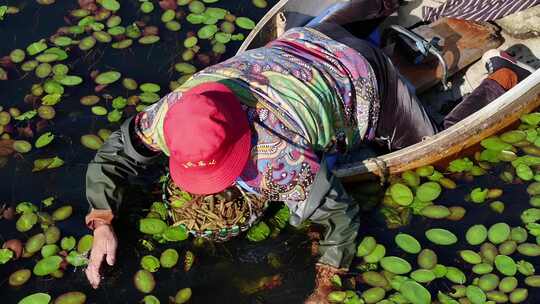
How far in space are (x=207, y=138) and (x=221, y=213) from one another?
816 mm

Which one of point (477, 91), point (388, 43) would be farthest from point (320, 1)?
point (477, 91)

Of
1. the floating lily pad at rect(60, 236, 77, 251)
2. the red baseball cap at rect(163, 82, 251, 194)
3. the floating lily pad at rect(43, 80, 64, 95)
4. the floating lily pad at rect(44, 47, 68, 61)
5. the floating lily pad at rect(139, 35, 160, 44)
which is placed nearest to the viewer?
the red baseball cap at rect(163, 82, 251, 194)

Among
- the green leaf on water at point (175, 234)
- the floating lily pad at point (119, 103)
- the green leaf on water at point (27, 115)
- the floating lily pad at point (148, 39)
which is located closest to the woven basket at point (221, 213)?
the green leaf on water at point (175, 234)

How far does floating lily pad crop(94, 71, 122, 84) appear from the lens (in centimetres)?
382

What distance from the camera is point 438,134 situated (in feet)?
10.2

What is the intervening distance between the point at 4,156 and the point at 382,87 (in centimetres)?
198

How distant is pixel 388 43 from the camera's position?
144 inches

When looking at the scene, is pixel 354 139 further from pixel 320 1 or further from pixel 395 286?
pixel 320 1

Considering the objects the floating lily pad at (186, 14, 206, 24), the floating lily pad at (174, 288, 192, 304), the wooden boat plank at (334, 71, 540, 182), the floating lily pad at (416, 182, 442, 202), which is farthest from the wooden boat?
the floating lily pad at (174, 288, 192, 304)

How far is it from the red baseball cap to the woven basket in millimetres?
481

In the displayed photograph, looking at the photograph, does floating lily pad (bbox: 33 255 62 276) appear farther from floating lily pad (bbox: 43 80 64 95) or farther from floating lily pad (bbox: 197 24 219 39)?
floating lily pad (bbox: 197 24 219 39)

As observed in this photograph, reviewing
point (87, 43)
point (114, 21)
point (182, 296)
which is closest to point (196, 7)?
point (114, 21)

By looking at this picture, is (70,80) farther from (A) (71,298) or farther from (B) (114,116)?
(A) (71,298)

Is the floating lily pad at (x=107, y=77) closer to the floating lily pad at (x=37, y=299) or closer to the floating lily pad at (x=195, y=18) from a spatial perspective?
the floating lily pad at (x=195, y=18)
